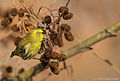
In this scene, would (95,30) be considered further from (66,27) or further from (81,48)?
(66,27)

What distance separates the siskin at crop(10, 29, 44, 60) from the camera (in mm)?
1203

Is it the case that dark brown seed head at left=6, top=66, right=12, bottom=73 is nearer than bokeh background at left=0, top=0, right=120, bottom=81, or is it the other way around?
dark brown seed head at left=6, top=66, right=12, bottom=73

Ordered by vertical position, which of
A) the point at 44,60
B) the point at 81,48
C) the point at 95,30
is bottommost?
the point at 95,30

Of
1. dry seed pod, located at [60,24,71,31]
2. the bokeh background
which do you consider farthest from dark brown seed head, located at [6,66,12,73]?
the bokeh background

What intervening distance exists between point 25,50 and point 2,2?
121 centimetres

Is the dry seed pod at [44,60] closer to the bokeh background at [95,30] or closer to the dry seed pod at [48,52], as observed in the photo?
the dry seed pod at [48,52]

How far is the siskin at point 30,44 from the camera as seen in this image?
3.95 ft

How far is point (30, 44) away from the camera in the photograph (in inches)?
48.4

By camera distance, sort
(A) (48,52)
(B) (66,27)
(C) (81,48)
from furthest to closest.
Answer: (C) (81,48) → (B) (66,27) → (A) (48,52)

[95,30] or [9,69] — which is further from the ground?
[9,69]

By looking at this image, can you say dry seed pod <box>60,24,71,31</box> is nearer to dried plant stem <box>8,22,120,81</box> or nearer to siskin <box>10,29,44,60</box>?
siskin <box>10,29,44,60</box>

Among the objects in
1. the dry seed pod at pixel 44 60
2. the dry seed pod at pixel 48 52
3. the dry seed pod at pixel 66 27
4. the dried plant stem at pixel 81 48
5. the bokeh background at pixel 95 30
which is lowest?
the bokeh background at pixel 95 30

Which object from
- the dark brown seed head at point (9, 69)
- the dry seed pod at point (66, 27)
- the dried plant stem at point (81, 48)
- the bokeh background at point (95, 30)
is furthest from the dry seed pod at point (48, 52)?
the bokeh background at point (95, 30)

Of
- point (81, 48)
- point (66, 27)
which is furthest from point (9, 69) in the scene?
point (66, 27)
